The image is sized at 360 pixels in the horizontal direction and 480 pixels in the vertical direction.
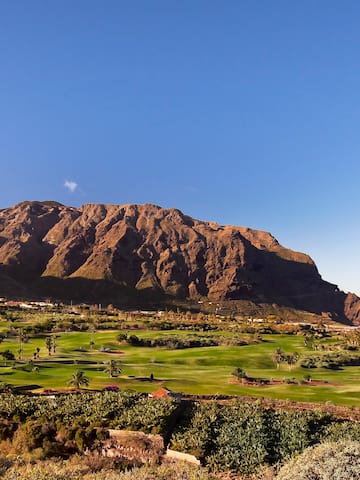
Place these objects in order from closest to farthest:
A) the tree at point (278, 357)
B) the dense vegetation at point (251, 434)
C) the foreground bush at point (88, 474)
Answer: the foreground bush at point (88, 474) < the dense vegetation at point (251, 434) < the tree at point (278, 357)

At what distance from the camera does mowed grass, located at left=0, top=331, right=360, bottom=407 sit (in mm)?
57344

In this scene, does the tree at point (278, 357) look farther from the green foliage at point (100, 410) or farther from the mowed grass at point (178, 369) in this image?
the green foliage at point (100, 410)

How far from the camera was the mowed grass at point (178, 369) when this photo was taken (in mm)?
57344

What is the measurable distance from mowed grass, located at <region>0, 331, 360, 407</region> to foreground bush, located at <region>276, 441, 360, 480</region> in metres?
33.4

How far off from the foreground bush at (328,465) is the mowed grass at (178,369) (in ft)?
109

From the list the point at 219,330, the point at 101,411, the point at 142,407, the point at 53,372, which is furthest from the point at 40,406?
the point at 219,330

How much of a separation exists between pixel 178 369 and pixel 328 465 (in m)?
64.2

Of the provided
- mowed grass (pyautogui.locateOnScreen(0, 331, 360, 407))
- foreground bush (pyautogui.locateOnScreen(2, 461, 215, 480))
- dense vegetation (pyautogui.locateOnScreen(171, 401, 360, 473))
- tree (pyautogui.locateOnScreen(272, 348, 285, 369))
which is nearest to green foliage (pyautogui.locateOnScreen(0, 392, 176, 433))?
dense vegetation (pyautogui.locateOnScreen(171, 401, 360, 473))

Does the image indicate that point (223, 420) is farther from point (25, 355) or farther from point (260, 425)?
point (25, 355)

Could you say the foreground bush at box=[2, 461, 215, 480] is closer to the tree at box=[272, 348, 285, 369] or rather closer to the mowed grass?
the mowed grass

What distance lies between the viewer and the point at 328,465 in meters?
18.2

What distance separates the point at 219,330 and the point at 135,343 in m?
47.5

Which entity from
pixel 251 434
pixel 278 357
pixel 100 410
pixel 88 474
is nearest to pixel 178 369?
pixel 278 357

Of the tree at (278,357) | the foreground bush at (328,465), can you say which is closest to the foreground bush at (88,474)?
the foreground bush at (328,465)
